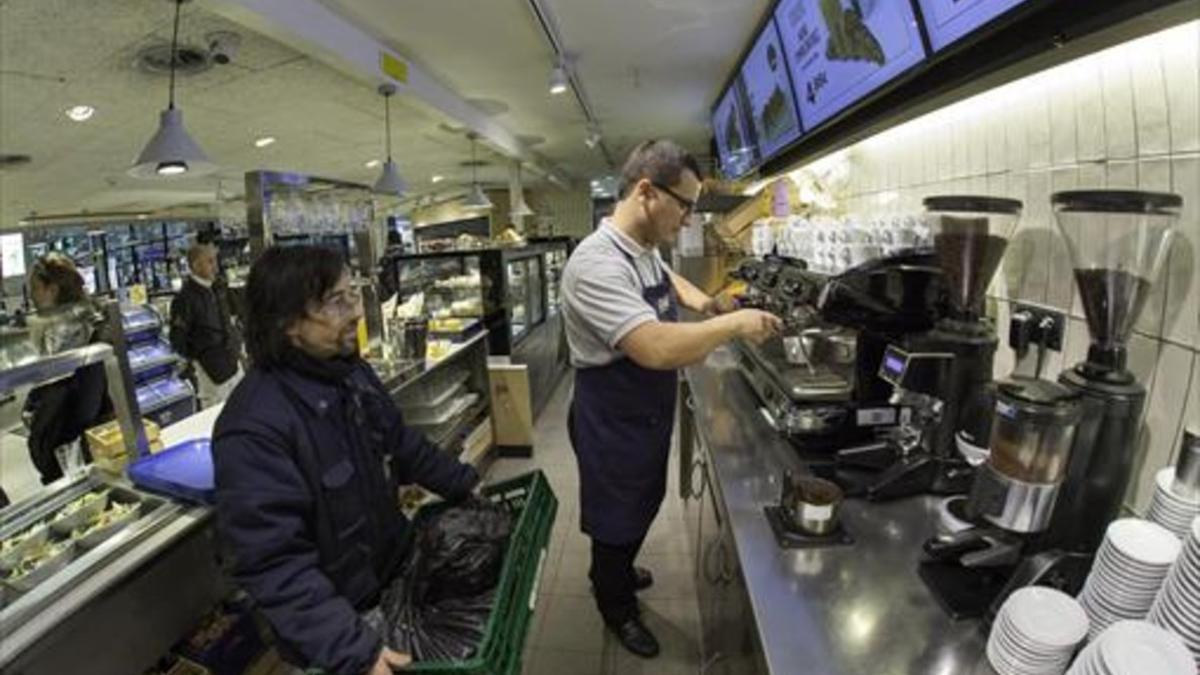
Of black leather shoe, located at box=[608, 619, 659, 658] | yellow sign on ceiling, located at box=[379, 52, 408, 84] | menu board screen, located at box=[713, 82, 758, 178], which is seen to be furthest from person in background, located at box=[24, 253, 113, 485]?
menu board screen, located at box=[713, 82, 758, 178]

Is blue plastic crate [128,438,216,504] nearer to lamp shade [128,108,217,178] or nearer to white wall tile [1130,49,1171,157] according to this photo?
lamp shade [128,108,217,178]

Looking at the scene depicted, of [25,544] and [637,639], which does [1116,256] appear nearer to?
[637,639]

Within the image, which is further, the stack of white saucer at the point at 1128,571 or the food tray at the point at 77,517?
the food tray at the point at 77,517

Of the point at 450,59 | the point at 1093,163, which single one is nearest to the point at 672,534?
the point at 1093,163

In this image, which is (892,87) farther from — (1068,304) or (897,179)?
(1068,304)

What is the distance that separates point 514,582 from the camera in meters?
1.50

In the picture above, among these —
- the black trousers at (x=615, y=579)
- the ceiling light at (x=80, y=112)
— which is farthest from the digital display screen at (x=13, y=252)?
the black trousers at (x=615, y=579)

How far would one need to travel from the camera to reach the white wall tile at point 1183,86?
0.99 m

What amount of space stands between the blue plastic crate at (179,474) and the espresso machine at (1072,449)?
67.1 inches

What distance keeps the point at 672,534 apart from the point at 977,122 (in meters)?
2.38

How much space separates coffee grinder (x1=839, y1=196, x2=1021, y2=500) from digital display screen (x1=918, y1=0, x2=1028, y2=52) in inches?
15.6

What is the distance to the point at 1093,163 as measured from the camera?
1.22 meters

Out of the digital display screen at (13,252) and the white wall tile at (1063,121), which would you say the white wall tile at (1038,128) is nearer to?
the white wall tile at (1063,121)

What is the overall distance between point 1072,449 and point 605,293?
1.16 metres
